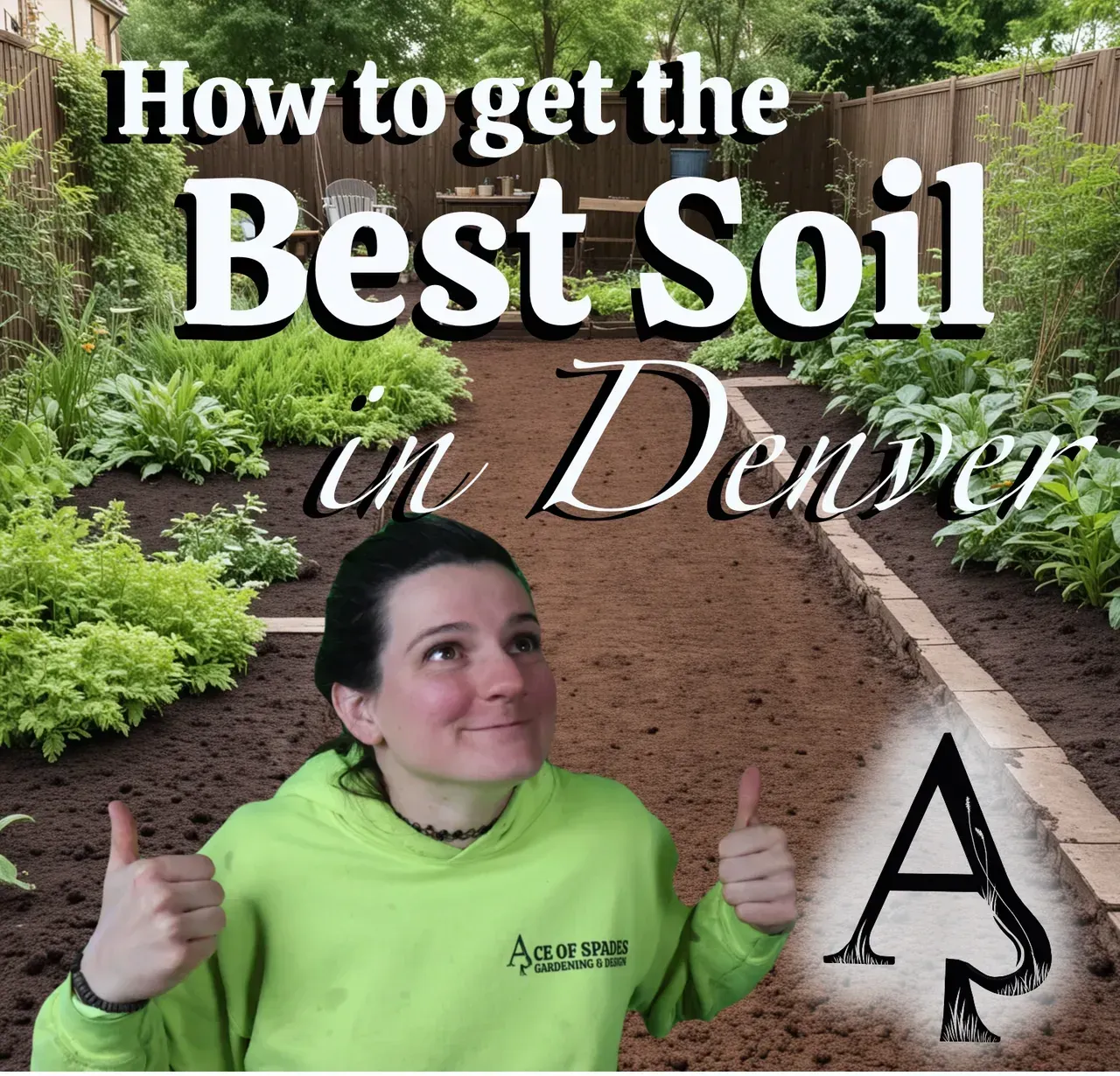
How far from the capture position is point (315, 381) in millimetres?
7266

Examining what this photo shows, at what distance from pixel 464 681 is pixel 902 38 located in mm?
23221

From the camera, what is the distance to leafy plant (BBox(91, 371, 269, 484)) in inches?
235

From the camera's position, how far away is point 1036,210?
640cm

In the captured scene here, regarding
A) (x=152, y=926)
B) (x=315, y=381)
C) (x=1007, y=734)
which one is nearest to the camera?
(x=152, y=926)

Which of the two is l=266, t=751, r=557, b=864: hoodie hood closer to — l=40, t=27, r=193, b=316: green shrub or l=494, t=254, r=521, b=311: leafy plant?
l=40, t=27, r=193, b=316: green shrub

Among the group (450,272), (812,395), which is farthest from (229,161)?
(450,272)

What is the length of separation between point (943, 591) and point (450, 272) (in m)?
2.82

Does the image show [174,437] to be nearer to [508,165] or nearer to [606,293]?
[606,293]

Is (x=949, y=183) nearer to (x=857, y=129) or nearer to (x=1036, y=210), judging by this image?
(x=1036, y=210)

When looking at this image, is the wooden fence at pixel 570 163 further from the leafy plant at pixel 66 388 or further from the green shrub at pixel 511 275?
the leafy plant at pixel 66 388

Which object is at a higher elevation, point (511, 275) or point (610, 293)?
point (511, 275)

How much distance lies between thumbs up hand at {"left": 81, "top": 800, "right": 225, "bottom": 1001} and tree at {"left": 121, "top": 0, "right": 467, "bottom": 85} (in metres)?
25.6

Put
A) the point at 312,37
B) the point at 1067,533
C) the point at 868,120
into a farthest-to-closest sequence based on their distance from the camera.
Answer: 1. the point at 312,37
2. the point at 868,120
3. the point at 1067,533

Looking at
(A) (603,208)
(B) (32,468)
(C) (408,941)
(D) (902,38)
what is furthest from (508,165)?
(C) (408,941)
